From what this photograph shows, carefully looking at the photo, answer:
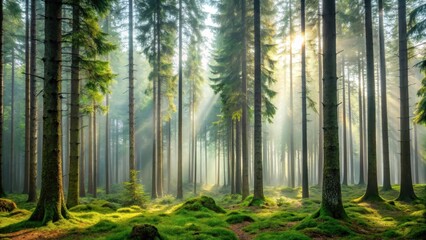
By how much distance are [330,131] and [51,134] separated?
8.94 meters

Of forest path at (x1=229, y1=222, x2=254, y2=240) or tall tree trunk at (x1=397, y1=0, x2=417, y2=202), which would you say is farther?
tall tree trunk at (x1=397, y1=0, x2=417, y2=202)

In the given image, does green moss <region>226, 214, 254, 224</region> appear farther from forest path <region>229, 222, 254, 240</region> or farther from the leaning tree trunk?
the leaning tree trunk

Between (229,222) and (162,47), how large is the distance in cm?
1545

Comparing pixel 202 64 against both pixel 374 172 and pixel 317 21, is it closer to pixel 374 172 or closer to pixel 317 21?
pixel 317 21

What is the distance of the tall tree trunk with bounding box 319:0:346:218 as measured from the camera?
8523 millimetres

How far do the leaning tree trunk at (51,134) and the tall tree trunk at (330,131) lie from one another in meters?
8.39

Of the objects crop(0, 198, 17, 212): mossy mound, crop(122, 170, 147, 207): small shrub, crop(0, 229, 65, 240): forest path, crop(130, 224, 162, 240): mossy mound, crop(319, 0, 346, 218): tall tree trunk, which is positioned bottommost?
crop(122, 170, 147, 207): small shrub

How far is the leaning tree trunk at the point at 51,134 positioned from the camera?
804 centimetres

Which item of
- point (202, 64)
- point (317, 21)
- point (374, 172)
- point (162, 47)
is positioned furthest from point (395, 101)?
point (162, 47)

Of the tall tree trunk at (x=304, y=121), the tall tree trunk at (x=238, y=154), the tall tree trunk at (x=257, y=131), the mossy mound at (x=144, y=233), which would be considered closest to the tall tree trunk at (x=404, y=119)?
the tall tree trunk at (x=304, y=121)

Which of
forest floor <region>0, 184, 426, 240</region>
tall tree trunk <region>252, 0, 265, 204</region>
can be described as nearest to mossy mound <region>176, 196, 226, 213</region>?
forest floor <region>0, 184, 426, 240</region>

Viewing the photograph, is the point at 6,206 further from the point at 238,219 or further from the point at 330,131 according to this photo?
the point at 330,131

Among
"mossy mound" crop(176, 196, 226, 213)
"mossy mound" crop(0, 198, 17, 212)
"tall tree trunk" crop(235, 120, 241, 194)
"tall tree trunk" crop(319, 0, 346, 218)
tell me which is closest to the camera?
"tall tree trunk" crop(319, 0, 346, 218)

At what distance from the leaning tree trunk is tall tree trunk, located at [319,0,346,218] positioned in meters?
8.39
